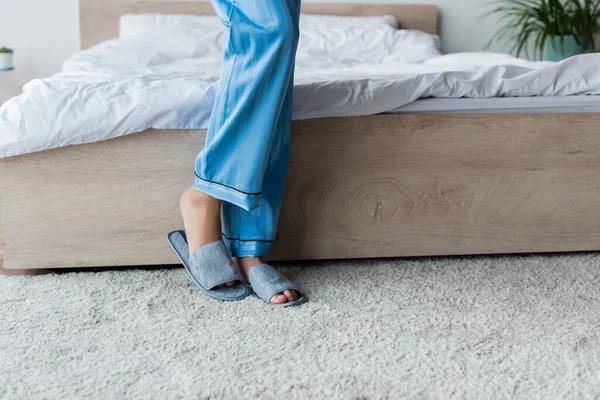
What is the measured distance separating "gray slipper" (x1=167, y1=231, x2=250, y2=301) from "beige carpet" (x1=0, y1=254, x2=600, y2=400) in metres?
0.03

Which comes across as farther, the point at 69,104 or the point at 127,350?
the point at 69,104

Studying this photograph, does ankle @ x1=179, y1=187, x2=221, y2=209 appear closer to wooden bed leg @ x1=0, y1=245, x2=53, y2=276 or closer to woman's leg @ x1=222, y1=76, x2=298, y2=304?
woman's leg @ x1=222, y1=76, x2=298, y2=304

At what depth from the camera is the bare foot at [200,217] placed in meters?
1.56

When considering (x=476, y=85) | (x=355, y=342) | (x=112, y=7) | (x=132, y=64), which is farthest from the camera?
(x=112, y=7)

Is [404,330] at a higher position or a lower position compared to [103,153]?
lower

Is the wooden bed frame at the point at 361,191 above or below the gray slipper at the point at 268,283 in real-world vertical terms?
above

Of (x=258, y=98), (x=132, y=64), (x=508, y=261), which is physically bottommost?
(x=508, y=261)

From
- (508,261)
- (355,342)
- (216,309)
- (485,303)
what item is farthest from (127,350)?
(508,261)

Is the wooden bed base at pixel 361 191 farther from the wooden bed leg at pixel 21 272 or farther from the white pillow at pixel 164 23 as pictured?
the white pillow at pixel 164 23

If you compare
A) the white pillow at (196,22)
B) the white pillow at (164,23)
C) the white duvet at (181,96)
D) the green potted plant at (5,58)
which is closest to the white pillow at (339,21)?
the white pillow at (196,22)

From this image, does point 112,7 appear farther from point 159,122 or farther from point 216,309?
point 216,309

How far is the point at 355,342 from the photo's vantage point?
132 cm

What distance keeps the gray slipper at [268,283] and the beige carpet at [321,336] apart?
0.02 meters

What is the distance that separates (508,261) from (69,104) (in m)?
1.14
